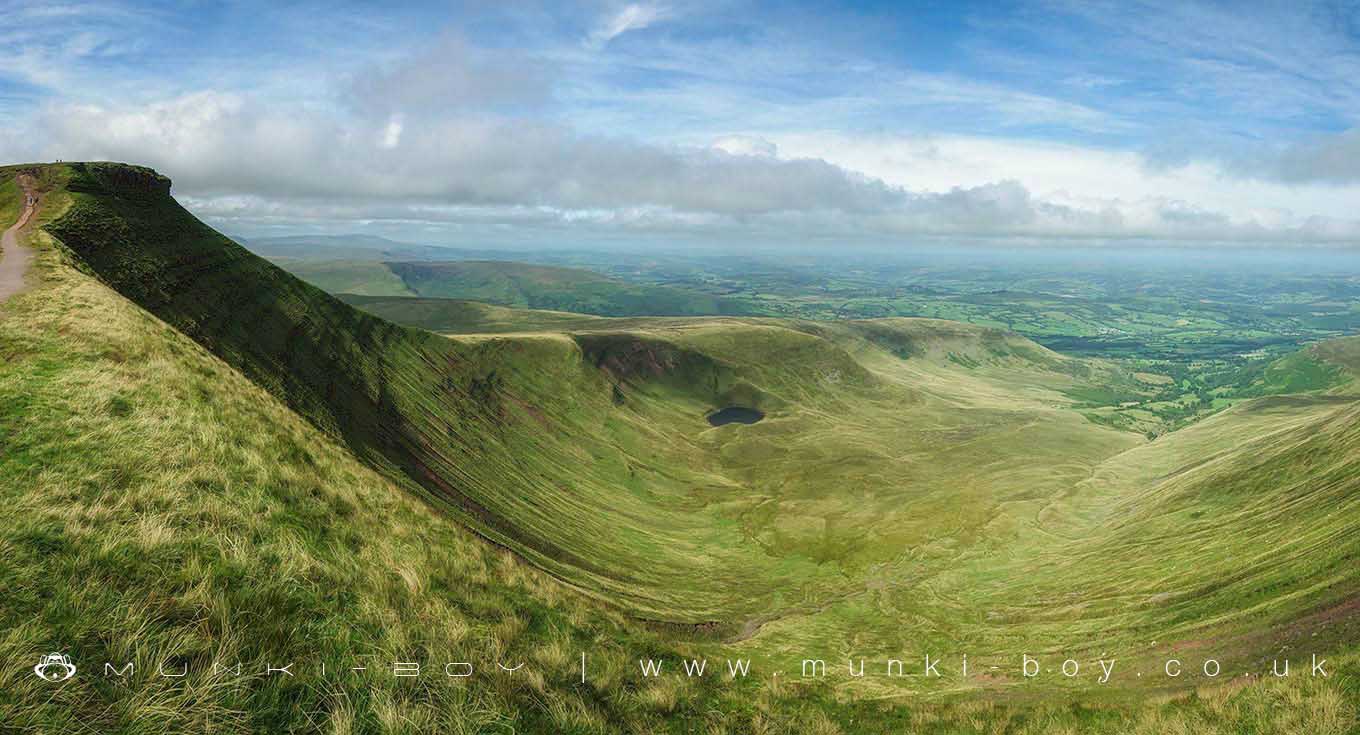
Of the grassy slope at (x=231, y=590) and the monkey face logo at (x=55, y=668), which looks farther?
the grassy slope at (x=231, y=590)

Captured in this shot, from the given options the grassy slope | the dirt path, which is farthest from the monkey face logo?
the dirt path

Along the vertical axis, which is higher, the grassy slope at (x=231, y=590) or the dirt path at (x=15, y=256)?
the dirt path at (x=15, y=256)

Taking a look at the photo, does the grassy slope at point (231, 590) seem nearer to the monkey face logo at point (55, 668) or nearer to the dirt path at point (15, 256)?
the monkey face logo at point (55, 668)

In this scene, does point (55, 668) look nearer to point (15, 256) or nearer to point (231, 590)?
point (231, 590)

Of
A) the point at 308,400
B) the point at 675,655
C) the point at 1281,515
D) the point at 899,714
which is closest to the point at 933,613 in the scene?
the point at 1281,515

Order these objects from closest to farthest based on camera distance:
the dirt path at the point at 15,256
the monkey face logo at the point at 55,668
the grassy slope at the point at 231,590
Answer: the monkey face logo at the point at 55,668, the grassy slope at the point at 231,590, the dirt path at the point at 15,256

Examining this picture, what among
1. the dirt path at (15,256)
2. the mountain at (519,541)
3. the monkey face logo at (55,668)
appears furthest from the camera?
the dirt path at (15,256)

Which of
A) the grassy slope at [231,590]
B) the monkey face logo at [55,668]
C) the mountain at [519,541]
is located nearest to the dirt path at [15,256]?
the mountain at [519,541]
